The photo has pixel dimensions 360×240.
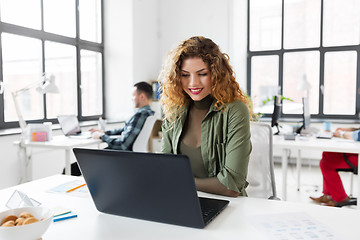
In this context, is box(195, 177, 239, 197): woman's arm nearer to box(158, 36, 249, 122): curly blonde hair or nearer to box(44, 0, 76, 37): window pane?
box(158, 36, 249, 122): curly blonde hair

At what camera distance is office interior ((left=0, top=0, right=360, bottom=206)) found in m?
5.11

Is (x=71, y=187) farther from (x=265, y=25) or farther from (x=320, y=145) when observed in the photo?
(x=265, y=25)

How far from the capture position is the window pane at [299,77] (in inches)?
203

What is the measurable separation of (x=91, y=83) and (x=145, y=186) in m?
4.45

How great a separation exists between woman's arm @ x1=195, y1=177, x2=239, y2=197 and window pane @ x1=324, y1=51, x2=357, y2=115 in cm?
446

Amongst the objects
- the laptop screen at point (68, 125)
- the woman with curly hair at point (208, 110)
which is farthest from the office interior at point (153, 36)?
the woman with curly hair at point (208, 110)

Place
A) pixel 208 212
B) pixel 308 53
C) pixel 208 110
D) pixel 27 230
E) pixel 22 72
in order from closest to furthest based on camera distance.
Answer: pixel 27 230
pixel 208 212
pixel 208 110
pixel 22 72
pixel 308 53

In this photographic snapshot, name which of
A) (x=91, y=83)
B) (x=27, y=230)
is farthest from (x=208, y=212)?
(x=91, y=83)

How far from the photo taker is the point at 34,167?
3.67 meters

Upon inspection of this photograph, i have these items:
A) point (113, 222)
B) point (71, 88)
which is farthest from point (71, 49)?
point (113, 222)

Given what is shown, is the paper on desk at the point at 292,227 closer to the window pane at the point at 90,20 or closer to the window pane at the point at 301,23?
the window pane at the point at 90,20

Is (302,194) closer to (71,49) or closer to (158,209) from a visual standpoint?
(158,209)

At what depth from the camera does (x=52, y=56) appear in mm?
4262

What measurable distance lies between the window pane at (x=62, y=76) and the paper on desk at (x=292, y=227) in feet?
12.3
